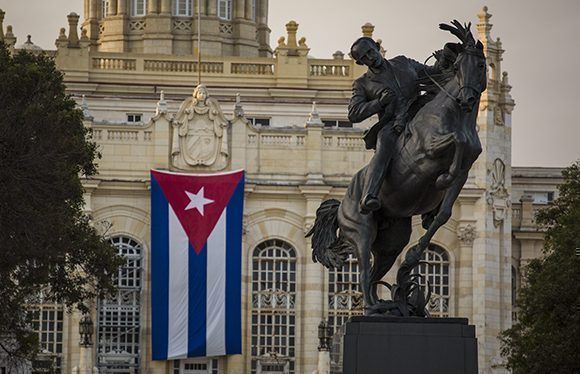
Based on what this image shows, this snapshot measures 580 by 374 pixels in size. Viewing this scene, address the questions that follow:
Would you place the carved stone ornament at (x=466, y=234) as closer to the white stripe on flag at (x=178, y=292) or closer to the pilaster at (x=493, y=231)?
the pilaster at (x=493, y=231)

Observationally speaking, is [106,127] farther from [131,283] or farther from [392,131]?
[392,131]

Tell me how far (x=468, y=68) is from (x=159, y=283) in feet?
209

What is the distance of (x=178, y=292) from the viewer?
86438 mm

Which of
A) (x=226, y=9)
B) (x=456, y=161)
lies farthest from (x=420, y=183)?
(x=226, y=9)

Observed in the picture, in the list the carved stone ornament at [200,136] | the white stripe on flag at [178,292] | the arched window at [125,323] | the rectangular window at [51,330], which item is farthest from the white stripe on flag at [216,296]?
the rectangular window at [51,330]

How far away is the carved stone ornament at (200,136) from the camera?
89125 millimetres

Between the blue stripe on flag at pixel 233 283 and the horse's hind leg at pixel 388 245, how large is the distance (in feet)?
202

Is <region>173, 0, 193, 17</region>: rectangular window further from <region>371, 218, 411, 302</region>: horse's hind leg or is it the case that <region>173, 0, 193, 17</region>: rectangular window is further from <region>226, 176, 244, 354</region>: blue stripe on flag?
<region>371, 218, 411, 302</region>: horse's hind leg

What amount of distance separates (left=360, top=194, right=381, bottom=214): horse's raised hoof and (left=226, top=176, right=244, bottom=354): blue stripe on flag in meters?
62.6

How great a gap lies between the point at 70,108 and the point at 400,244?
130 feet

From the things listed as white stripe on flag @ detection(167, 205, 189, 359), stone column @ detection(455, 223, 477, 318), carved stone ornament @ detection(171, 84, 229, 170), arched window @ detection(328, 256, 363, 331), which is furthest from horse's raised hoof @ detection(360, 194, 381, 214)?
stone column @ detection(455, 223, 477, 318)

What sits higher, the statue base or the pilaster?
the pilaster

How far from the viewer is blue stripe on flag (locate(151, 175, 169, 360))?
86.6 metres

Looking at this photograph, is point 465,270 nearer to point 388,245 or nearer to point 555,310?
point 555,310
